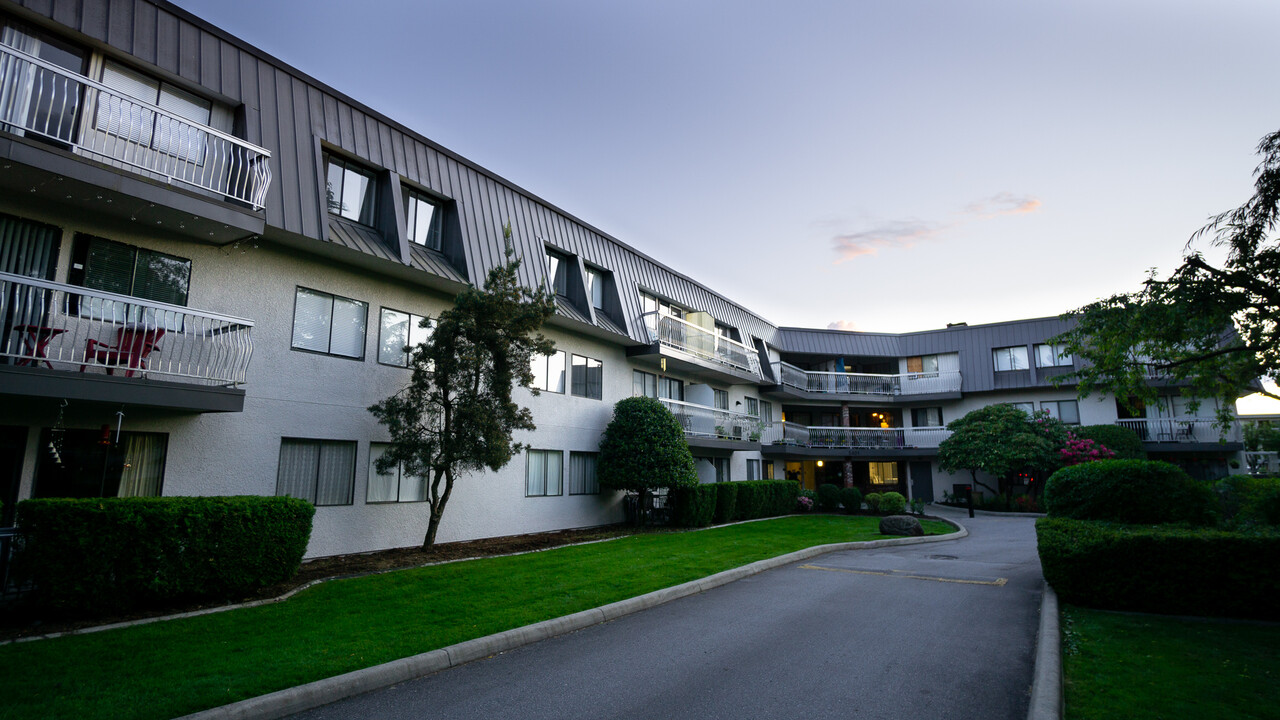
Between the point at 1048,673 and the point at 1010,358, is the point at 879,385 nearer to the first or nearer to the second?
the point at 1010,358

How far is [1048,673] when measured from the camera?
5781mm

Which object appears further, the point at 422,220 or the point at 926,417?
the point at 926,417

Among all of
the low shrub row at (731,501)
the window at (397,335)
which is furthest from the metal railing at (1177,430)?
the window at (397,335)

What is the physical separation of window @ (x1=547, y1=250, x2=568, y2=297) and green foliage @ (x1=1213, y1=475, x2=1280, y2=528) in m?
15.6

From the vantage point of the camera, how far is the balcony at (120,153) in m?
8.60

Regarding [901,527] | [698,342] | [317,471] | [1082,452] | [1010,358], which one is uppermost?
[1010,358]

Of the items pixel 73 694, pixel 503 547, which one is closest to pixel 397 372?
pixel 503 547

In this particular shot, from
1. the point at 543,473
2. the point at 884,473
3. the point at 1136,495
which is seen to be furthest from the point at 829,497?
the point at 1136,495

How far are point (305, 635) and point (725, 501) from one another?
1612 cm

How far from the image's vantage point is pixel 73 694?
516 cm

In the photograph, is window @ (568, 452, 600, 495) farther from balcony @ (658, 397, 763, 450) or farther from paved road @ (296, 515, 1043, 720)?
paved road @ (296, 515, 1043, 720)

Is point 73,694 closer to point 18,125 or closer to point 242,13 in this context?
point 18,125

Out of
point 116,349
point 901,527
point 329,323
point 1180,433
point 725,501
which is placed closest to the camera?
point 116,349

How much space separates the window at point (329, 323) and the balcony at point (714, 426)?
392 inches
